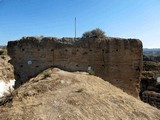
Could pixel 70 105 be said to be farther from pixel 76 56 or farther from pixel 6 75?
pixel 6 75

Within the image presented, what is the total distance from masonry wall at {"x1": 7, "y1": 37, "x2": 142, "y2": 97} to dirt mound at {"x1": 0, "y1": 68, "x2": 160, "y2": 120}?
4.13 metres

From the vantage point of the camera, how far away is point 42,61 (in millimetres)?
14422

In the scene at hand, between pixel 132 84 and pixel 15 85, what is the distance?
666 cm

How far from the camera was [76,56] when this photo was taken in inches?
568

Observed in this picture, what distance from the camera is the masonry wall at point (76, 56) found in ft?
47.2

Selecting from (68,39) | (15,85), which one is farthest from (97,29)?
(15,85)

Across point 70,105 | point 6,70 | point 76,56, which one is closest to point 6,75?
point 6,70

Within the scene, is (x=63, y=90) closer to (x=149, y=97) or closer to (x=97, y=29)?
(x=97, y=29)

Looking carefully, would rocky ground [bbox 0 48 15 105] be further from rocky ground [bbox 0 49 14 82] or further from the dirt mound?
the dirt mound

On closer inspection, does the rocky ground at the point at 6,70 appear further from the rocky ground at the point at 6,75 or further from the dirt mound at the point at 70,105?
the dirt mound at the point at 70,105

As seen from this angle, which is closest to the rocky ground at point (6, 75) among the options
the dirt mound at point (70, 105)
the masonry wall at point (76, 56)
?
the masonry wall at point (76, 56)

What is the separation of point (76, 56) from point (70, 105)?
6510 millimetres

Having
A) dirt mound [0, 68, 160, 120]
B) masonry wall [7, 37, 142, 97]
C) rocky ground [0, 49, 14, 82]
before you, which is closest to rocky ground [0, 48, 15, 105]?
rocky ground [0, 49, 14, 82]

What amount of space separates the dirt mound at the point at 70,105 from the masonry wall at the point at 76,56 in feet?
13.5
